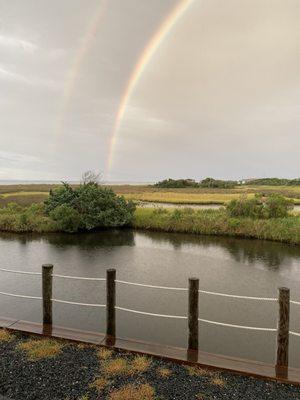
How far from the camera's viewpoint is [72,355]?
5.05 m

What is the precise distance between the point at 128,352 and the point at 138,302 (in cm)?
465

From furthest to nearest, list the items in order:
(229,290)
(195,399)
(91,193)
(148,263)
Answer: (91,193)
(148,263)
(229,290)
(195,399)

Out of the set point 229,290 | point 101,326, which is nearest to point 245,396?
point 101,326

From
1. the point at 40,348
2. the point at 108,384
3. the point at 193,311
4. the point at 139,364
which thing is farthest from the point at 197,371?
the point at 40,348

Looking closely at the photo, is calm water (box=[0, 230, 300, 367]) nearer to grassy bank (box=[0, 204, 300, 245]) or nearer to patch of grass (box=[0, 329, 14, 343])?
grassy bank (box=[0, 204, 300, 245])

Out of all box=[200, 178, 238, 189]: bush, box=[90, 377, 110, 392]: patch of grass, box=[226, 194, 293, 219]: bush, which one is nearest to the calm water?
box=[90, 377, 110, 392]: patch of grass

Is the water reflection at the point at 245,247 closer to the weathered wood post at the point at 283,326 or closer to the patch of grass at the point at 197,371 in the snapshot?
the weathered wood post at the point at 283,326

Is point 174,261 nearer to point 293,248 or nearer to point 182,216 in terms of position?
point 293,248

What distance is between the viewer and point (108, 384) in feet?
14.3

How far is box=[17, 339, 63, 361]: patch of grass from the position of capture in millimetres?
A: 4996

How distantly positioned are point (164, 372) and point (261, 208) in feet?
73.3

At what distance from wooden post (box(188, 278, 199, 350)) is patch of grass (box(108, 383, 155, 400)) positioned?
4.78 ft

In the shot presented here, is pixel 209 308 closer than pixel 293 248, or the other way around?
pixel 209 308

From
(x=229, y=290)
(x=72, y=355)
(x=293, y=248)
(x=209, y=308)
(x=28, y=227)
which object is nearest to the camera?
(x=72, y=355)
